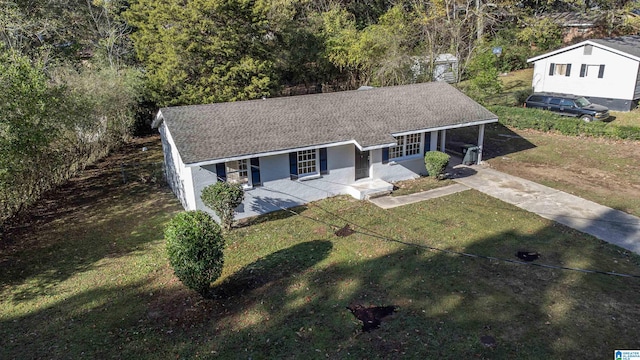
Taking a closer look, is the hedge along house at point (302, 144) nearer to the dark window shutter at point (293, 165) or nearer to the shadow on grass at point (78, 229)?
the dark window shutter at point (293, 165)

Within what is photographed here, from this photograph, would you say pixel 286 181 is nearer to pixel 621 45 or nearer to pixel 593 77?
pixel 593 77

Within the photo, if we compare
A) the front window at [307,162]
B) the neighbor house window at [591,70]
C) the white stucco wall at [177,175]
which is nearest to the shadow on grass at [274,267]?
the front window at [307,162]

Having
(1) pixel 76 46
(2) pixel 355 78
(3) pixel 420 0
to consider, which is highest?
(3) pixel 420 0

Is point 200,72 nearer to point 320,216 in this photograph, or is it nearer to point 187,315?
point 320,216

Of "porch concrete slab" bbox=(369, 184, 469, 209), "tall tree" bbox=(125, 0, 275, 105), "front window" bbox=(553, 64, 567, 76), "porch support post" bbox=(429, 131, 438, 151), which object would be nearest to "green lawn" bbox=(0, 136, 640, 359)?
"porch concrete slab" bbox=(369, 184, 469, 209)

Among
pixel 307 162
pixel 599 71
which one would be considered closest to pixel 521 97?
pixel 599 71

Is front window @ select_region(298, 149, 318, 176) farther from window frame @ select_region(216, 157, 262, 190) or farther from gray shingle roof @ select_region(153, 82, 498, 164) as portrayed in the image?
window frame @ select_region(216, 157, 262, 190)

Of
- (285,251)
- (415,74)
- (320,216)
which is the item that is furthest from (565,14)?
(285,251)
